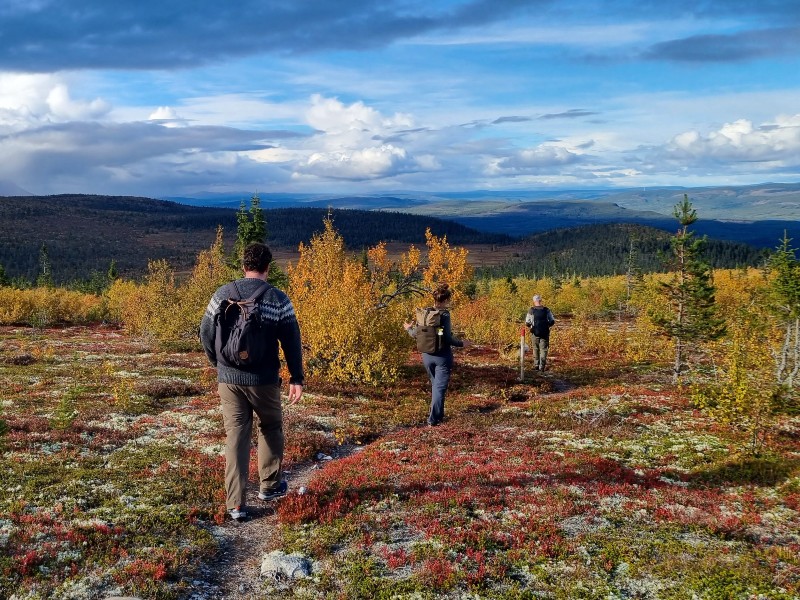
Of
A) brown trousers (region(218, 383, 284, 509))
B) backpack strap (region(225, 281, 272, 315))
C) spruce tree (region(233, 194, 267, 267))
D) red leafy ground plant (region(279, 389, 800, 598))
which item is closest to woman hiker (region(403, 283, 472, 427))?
red leafy ground plant (region(279, 389, 800, 598))

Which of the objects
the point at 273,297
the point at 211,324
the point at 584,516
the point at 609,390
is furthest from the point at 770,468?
the point at 211,324

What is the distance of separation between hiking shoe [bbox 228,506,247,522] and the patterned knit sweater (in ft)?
7.31

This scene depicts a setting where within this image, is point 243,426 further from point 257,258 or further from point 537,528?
point 537,528

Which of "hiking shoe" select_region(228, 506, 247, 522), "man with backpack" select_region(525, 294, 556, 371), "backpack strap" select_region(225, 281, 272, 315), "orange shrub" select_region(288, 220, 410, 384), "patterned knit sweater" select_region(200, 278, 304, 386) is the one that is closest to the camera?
"backpack strap" select_region(225, 281, 272, 315)

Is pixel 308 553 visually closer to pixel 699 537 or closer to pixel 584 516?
pixel 584 516

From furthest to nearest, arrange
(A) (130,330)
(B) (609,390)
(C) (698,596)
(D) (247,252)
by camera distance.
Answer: (A) (130,330) < (B) (609,390) < (D) (247,252) < (C) (698,596)

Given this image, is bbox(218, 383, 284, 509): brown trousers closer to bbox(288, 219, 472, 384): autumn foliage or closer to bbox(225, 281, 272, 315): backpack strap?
bbox(225, 281, 272, 315): backpack strap

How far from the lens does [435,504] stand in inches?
382

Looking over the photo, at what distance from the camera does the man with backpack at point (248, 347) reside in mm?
8250

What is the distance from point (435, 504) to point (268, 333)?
431 centimetres

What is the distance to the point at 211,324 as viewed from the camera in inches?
334

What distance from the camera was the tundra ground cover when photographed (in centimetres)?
723

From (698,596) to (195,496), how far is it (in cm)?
832

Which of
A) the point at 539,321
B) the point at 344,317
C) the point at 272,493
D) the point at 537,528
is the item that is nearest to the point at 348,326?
the point at 344,317
